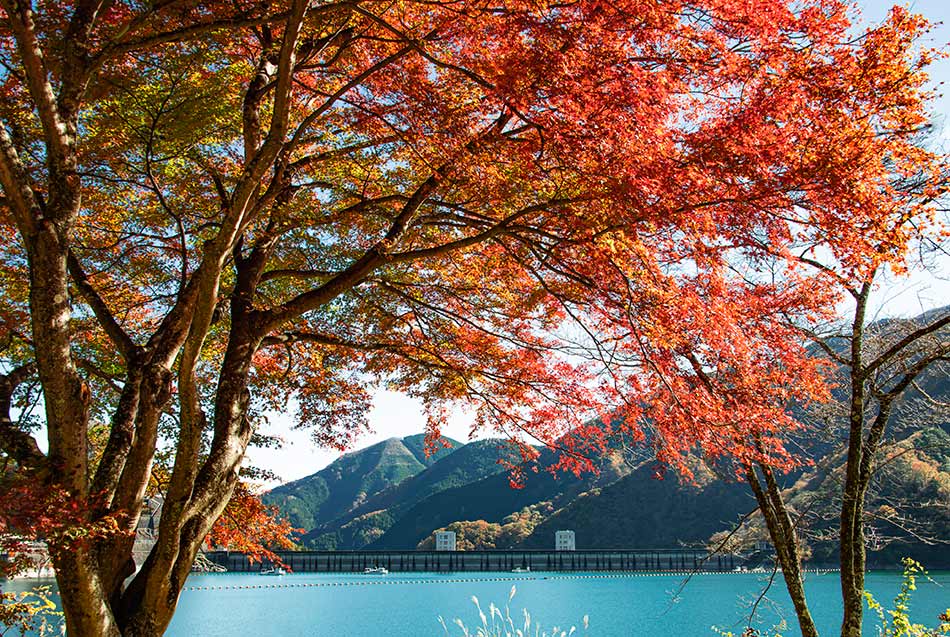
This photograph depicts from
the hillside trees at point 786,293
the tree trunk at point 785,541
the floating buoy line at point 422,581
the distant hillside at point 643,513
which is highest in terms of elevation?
the hillside trees at point 786,293

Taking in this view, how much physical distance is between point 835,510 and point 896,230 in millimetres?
4027

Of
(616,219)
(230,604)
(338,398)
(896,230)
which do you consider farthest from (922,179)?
(230,604)

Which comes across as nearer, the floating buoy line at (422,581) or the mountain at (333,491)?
the floating buoy line at (422,581)

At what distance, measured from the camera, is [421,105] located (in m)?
4.63

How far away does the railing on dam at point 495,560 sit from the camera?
69688mm

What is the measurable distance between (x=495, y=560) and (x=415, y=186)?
74.7 metres

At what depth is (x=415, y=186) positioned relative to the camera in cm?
612

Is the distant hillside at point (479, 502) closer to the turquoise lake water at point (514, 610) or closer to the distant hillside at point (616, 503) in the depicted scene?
the distant hillside at point (616, 503)

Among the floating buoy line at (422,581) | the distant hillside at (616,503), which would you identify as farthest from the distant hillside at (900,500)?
the floating buoy line at (422,581)

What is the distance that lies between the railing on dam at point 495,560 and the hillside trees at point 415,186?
2553 inches

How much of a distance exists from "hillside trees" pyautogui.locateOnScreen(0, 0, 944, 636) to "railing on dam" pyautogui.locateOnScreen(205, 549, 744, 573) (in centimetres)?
6485

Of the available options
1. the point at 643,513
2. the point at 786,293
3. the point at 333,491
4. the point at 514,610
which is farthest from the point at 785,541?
the point at 333,491

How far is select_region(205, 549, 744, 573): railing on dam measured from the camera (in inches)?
2744

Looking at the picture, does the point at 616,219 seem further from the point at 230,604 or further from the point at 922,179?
the point at 230,604
